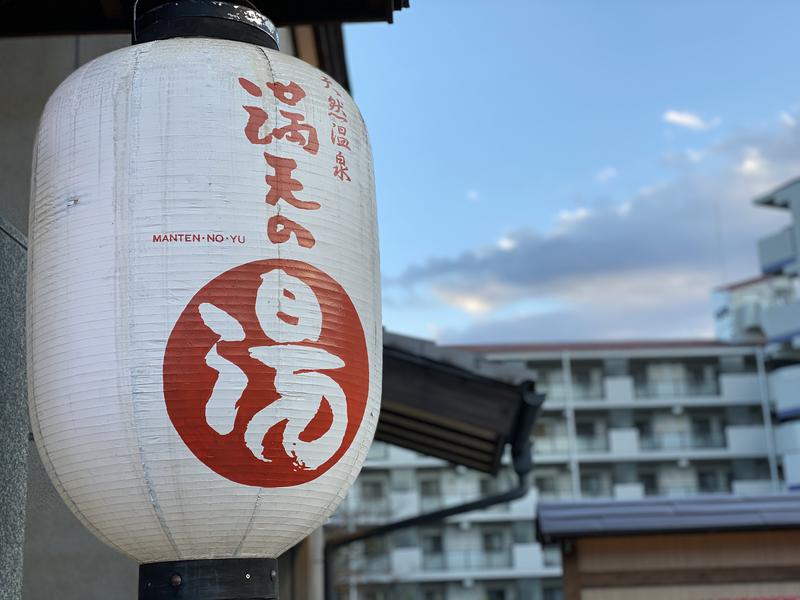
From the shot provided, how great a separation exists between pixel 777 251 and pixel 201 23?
135 ft

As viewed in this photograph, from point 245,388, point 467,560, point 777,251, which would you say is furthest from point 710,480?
point 245,388

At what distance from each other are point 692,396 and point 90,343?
1748 inches

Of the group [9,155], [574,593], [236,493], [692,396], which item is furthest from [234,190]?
[692,396]

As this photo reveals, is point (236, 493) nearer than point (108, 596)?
Yes

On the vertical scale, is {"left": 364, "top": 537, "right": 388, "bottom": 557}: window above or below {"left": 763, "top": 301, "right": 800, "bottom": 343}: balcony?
below

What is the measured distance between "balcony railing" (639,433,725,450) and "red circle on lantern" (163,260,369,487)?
43774 millimetres

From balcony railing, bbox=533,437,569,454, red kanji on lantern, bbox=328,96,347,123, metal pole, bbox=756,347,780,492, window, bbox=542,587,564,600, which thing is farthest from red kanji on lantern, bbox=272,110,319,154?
metal pole, bbox=756,347,780,492

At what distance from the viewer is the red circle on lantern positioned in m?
2.73

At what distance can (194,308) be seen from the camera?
2773mm

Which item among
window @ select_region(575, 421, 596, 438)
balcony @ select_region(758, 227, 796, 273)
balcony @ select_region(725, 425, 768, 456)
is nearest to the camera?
balcony @ select_region(758, 227, 796, 273)

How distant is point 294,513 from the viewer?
9.66ft

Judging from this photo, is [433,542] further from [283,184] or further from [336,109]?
[283,184]

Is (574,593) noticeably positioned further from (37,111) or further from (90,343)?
(90,343)

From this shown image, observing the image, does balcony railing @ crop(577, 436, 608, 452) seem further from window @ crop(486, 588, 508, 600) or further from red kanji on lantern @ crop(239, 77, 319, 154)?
red kanji on lantern @ crop(239, 77, 319, 154)
